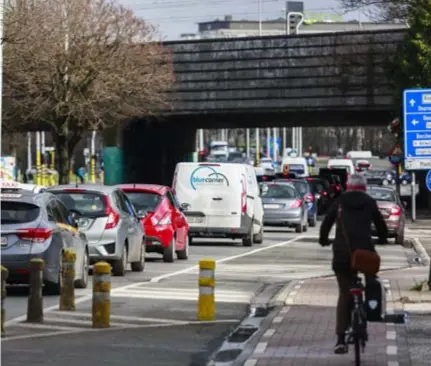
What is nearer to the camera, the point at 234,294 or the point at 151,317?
the point at 151,317

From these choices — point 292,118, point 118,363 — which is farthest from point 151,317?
point 292,118

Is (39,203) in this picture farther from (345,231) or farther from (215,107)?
(215,107)

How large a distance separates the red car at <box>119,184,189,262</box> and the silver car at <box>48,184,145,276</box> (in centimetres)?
272

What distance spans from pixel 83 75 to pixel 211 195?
53.8 feet

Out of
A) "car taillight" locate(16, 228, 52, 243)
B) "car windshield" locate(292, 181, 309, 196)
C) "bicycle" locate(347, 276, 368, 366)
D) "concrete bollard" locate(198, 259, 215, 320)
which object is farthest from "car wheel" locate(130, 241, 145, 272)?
"car windshield" locate(292, 181, 309, 196)

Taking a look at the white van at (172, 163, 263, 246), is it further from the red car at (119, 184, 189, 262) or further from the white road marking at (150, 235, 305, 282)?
the red car at (119, 184, 189, 262)

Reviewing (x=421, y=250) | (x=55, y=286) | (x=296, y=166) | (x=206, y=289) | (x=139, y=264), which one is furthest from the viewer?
(x=296, y=166)

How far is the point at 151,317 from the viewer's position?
57.8 feet

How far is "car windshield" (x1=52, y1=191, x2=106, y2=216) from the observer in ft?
79.3

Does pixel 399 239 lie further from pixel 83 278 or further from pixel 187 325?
pixel 187 325

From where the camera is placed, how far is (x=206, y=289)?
17.0 m

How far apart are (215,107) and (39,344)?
47.0m

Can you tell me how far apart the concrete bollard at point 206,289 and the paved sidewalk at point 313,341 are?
2.58ft

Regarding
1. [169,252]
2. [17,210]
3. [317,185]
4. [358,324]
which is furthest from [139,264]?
[317,185]
